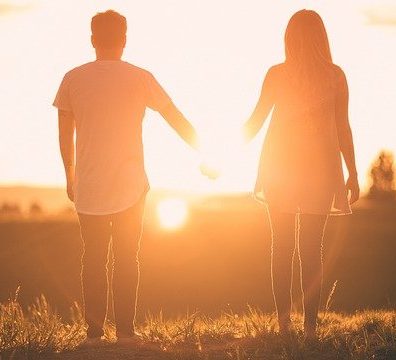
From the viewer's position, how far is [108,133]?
5.43 meters

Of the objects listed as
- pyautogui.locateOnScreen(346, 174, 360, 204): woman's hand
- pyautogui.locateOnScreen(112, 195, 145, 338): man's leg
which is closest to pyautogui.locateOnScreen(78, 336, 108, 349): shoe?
pyautogui.locateOnScreen(112, 195, 145, 338): man's leg

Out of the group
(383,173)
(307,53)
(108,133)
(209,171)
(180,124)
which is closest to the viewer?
(108,133)

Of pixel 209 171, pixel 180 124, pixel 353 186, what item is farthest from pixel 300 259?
pixel 180 124

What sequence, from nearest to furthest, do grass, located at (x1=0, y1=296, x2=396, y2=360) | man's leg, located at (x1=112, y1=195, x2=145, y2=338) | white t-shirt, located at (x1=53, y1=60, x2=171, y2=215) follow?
grass, located at (x1=0, y1=296, x2=396, y2=360)
white t-shirt, located at (x1=53, y1=60, x2=171, y2=215)
man's leg, located at (x1=112, y1=195, x2=145, y2=338)

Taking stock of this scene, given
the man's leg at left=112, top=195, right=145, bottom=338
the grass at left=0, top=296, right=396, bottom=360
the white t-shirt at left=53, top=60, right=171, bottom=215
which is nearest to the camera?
the grass at left=0, top=296, right=396, bottom=360

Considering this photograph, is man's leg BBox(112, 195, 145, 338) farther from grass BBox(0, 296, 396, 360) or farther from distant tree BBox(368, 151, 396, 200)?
distant tree BBox(368, 151, 396, 200)

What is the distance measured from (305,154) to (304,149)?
3 cm

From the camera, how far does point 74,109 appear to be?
18.2 ft

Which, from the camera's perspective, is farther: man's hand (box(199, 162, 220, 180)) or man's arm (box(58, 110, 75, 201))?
man's hand (box(199, 162, 220, 180))

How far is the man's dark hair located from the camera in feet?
18.0

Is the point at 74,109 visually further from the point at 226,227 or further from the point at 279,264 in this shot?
the point at 226,227

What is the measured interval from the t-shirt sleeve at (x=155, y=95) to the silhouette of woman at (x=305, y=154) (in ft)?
2.19

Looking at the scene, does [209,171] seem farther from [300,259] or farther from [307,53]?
[307,53]

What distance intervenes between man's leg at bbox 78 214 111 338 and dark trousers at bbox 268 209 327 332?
1137 mm
